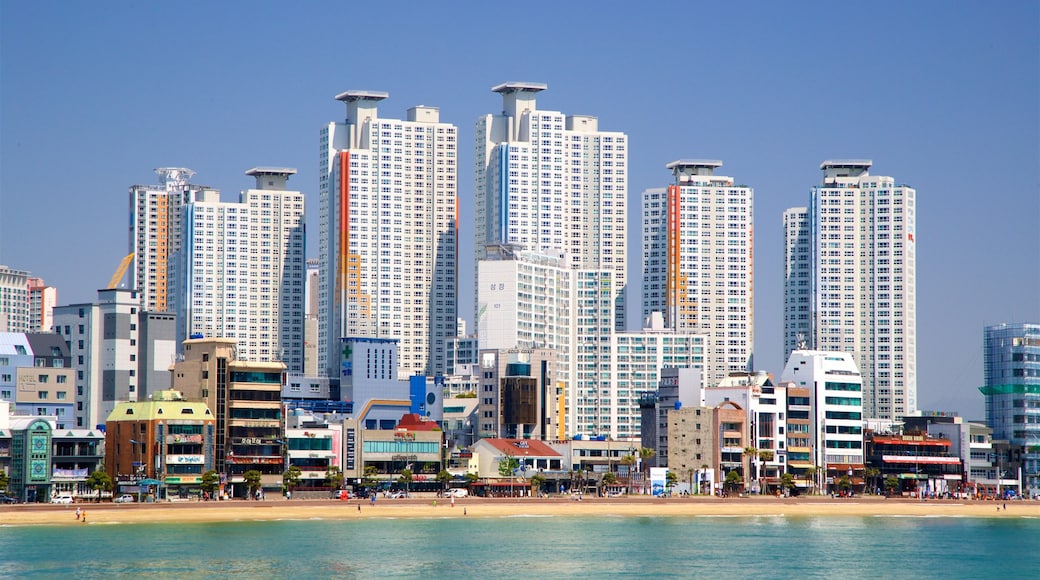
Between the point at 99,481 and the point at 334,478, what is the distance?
29024mm

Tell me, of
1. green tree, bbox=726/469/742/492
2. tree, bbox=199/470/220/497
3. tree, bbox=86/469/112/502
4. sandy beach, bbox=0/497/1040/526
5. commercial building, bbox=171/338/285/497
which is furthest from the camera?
green tree, bbox=726/469/742/492

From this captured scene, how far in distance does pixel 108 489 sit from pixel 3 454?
411 inches

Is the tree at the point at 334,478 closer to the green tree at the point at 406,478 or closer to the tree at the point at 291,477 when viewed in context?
the tree at the point at 291,477

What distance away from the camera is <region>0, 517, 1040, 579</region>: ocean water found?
382ft

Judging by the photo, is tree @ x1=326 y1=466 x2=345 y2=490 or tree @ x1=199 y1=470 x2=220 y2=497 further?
tree @ x1=326 y1=466 x2=345 y2=490

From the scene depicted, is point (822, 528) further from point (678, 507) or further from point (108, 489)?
point (108, 489)

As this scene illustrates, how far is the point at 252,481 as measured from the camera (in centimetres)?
17025

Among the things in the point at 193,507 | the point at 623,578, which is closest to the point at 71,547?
the point at 193,507

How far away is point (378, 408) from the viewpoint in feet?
633

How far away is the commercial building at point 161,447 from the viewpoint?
547 ft

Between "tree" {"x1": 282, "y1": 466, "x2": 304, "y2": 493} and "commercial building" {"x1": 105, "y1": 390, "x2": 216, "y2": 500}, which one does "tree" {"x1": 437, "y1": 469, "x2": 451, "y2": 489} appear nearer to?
"tree" {"x1": 282, "y1": 466, "x2": 304, "y2": 493}

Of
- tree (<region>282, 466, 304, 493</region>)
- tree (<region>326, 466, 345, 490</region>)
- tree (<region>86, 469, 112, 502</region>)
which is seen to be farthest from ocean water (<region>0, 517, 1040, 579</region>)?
tree (<region>326, 466, 345, 490</region>)

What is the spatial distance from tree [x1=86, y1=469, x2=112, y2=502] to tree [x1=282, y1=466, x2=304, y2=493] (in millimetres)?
19716

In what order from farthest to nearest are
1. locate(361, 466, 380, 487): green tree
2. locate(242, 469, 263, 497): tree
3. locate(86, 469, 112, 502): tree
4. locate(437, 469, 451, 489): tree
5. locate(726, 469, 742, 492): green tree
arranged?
1. locate(726, 469, 742, 492): green tree
2. locate(437, 469, 451, 489): tree
3. locate(361, 466, 380, 487): green tree
4. locate(242, 469, 263, 497): tree
5. locate(86, 469, 112, 502): tree
